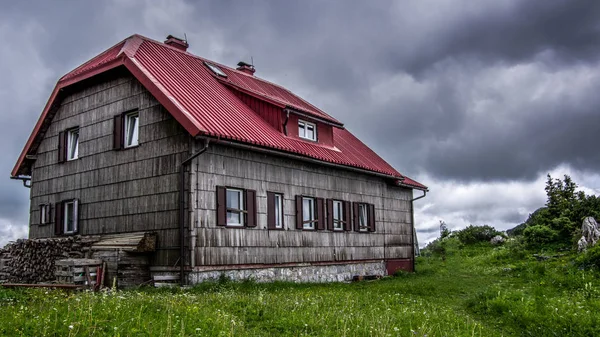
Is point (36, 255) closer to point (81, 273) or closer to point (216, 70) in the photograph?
point (81, 273)

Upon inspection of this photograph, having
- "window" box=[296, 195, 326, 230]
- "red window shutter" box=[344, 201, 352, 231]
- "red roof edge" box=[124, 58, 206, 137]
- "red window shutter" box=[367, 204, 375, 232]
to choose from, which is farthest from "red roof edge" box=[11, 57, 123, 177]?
"red window shutter" box=[367, 204, 375, 232]

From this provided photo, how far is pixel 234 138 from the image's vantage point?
17.3m

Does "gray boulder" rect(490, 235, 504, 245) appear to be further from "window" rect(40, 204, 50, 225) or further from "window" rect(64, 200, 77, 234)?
"window" rect(40, 204, 50, 225)

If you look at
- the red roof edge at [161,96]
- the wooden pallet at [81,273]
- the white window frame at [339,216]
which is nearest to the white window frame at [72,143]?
the red roof edge at [161,96]

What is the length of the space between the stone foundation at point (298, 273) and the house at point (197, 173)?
0.15 feet

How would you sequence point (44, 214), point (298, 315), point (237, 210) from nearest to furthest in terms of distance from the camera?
point (298, 315)
point (237, 210)
point (44, 214)

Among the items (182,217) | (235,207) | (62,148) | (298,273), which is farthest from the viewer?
(62,148)

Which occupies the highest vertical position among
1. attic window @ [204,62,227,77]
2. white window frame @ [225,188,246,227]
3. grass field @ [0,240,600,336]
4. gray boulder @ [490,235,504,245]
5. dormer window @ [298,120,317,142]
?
attic window @ [204,62,227,77]

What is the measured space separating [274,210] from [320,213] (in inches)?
117

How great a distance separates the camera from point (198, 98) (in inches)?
759

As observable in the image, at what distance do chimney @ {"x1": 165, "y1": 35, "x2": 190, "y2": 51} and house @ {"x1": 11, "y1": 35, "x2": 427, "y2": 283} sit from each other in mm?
49

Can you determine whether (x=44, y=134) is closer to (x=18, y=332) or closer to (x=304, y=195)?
(x=304, y=195)

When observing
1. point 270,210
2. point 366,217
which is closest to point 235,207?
point 270,210

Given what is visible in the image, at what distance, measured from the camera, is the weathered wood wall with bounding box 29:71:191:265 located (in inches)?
688
